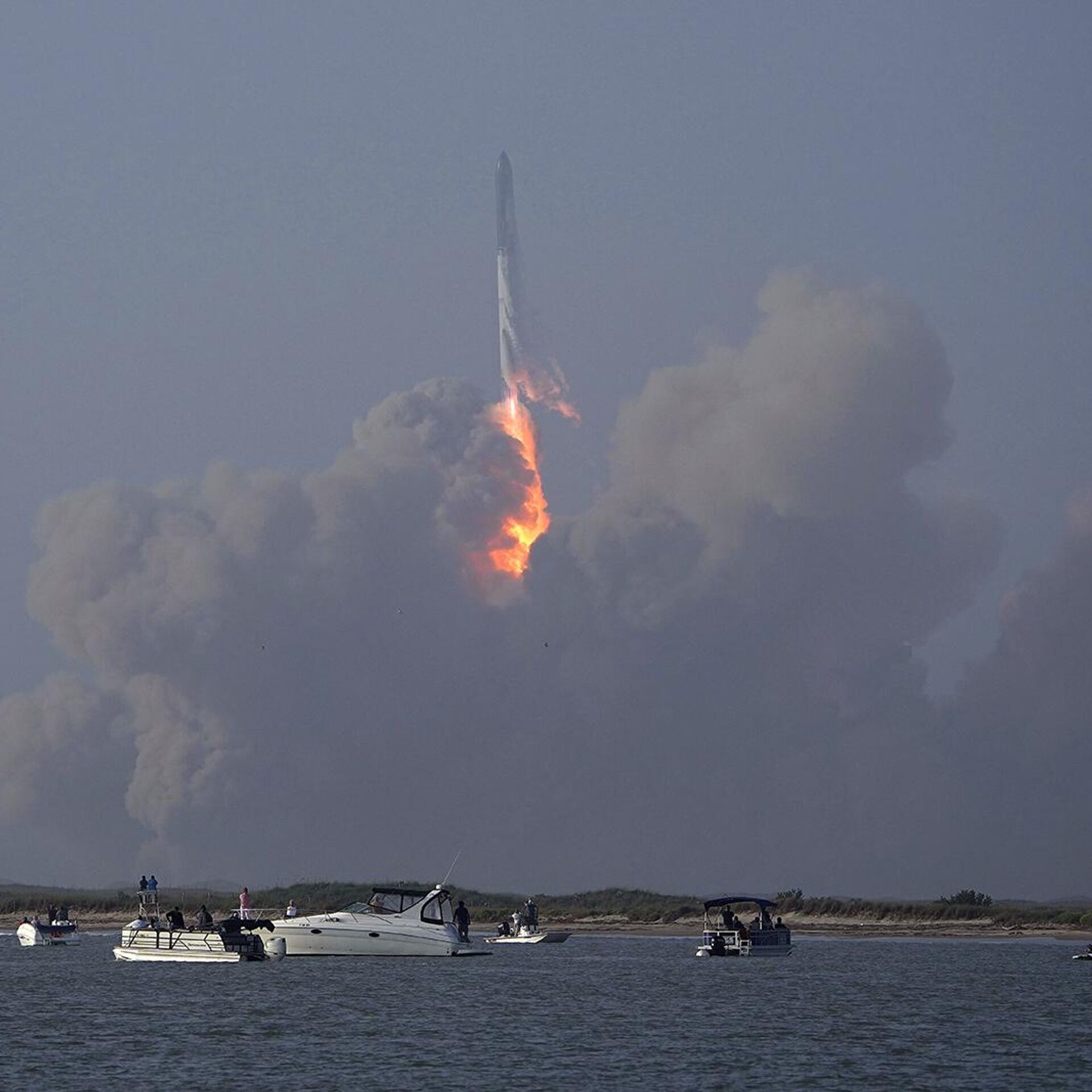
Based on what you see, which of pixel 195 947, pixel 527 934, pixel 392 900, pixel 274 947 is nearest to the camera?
pixel 195 947

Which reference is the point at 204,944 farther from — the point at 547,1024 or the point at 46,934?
the point at 547,1024

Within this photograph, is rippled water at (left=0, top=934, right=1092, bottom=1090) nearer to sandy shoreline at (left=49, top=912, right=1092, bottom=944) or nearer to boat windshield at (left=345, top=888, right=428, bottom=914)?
boat windshield at (left=345, top=888, right=428, bottom=914)

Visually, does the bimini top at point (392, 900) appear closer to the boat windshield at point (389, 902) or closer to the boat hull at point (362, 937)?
the boat windshield at point (389, 902)

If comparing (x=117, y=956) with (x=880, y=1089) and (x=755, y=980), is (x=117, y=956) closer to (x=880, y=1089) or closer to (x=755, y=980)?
(x=755, y=980)

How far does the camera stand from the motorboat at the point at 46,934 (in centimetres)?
12412

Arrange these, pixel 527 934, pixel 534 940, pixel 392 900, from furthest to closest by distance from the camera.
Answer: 1. pixel 527 934
2. pixel 534 940
3. pixel 392 900

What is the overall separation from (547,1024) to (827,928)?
264 ft

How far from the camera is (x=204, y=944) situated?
98312mm

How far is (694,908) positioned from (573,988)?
7716cm

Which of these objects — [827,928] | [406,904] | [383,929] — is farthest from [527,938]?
[827,928]

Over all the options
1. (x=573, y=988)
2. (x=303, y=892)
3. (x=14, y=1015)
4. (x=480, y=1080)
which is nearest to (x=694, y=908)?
(x=303, y=892)

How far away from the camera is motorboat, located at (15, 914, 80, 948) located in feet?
407

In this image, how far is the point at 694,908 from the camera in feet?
536

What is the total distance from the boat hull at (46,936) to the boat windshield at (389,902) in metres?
29.0
